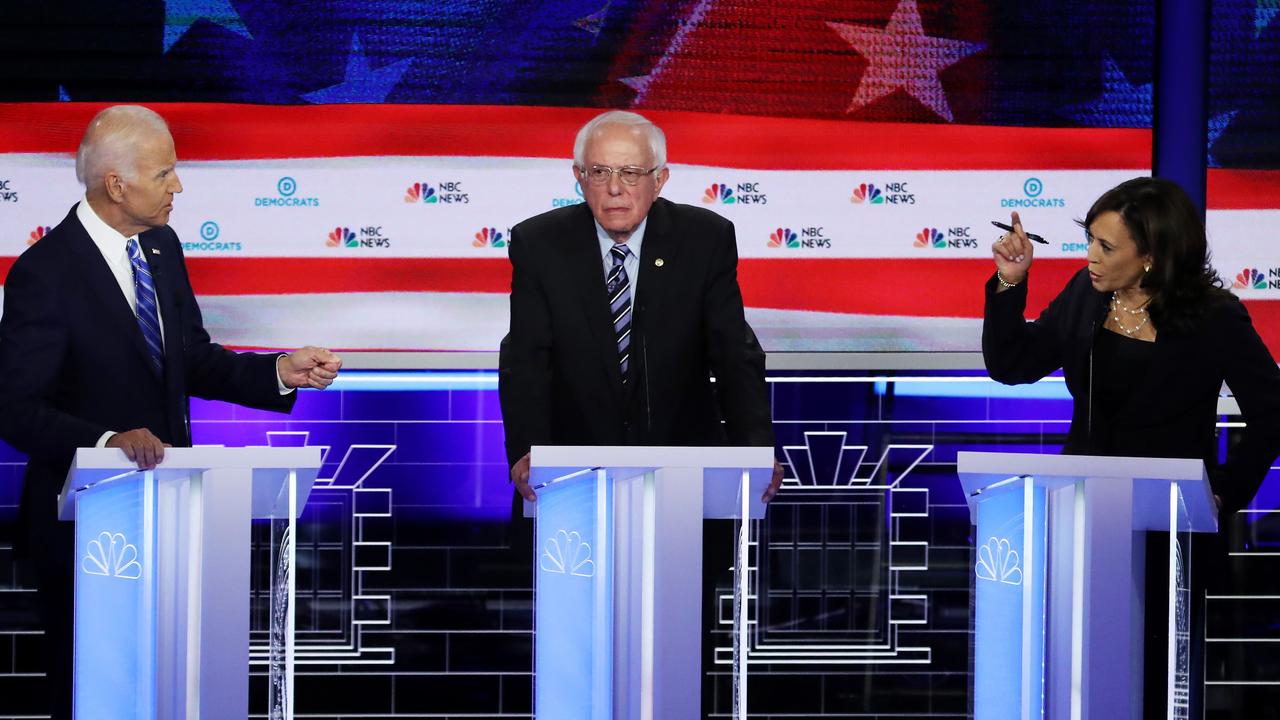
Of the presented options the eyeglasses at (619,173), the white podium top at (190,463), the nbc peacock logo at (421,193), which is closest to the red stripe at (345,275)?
the nbc peacock logo at (421,193)

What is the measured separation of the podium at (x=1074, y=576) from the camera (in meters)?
2.44

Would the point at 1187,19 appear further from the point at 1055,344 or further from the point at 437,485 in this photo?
the point at 437,485

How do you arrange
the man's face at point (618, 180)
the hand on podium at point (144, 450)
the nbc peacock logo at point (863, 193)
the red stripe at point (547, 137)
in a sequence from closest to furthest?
the hand on podium at point (144, 450)
the man's face at point (618, 180)
the red stripe at point (547, 137)
the nbc peacock logo at point (863, 193)

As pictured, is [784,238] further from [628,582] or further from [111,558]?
[111,558]

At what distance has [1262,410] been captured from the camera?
3309mm

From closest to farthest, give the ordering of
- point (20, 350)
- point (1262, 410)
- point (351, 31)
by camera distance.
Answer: point (20, 350)
point (1262, 410)
point (351, 31)

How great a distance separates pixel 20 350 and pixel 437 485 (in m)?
2.01

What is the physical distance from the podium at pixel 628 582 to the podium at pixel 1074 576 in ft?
1.38

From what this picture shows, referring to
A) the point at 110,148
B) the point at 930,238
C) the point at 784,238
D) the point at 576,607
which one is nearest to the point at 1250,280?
the point at 930,238

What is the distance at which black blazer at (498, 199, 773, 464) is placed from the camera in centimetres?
338

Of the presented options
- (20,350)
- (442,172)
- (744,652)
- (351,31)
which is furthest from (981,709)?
(351,31)

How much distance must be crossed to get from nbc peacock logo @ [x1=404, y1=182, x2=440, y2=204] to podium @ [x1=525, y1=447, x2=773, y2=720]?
2.41m

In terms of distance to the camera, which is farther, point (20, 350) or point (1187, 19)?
point (1187, 19)

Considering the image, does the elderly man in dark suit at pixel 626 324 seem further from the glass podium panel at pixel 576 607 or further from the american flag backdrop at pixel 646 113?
the american flag backdrop at pixel 646 113
